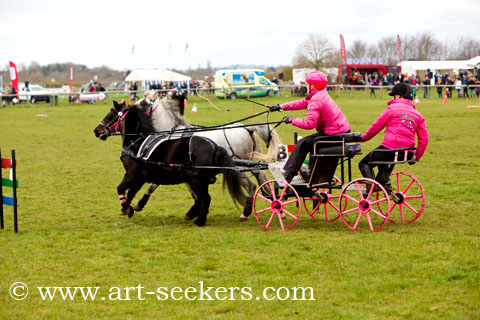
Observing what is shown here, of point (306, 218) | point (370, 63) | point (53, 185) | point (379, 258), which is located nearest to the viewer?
point (379, 258)

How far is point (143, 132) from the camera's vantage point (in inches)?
388

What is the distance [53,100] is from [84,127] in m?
18.9

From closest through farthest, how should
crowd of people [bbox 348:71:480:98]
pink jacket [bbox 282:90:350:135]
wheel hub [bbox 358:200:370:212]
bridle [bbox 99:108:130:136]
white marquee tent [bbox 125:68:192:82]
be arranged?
pink jacket [bbox 282:90:350:135] → wheel hub [bbox 358:200:370:212] → bridle [bbox 99:108:130:136] → crowd of people [bbox 348:71:480:98] → white marquee tent [bbox 125:68:192:82]

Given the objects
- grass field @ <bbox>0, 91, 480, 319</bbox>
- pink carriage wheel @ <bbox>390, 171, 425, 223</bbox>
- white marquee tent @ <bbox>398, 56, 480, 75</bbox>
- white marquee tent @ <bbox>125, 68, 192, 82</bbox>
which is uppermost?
white marquee tent @ <bbox>398, 56, 480, 75</bbox>

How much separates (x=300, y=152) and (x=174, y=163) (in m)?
2.01

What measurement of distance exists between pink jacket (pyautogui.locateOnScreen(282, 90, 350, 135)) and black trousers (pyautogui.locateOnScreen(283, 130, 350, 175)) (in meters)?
0.14

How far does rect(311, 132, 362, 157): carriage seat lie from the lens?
801 cm

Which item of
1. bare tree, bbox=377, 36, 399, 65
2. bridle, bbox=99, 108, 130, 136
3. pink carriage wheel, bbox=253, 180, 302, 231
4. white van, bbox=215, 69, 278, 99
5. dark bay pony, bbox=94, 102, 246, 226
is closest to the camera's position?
pink carriage wheel, bbox=253, 180, 302, 231

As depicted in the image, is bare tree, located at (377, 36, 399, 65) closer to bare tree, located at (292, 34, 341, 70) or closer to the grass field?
bare tree, located at (292, 34, 341, 70)

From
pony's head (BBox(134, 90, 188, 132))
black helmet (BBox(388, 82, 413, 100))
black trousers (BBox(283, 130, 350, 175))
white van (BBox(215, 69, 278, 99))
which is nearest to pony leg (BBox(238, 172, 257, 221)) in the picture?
black trousers (BBox(283, 130, 350, 175))

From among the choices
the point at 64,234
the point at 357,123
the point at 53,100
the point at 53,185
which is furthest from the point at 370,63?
the point at 64,234

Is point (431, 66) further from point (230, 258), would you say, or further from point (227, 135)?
point (230, 258)

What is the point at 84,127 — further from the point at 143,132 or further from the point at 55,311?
the point at 55,311

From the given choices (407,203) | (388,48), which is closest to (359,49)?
(388,48)
